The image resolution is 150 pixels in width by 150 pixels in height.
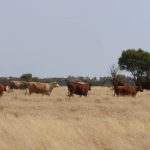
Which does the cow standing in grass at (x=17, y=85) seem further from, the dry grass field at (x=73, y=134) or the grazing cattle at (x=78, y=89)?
the dry grass field at (x=73, y=134)

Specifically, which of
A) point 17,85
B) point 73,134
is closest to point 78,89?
point 17,85

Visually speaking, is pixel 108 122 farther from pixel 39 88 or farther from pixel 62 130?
pixel 39 88

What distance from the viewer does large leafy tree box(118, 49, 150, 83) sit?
85875 millimetres

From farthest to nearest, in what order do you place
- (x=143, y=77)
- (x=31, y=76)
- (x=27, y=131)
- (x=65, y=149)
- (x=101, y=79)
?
(x=101, y=79) → (x=31, y=76) → (x=143, y=77) → (x=27, y=131) → (x=65, y=149)

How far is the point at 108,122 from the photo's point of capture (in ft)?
48.1

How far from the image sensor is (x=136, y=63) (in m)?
85.9

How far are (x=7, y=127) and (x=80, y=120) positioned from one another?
304 centimetres

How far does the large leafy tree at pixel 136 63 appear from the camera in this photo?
282 feet

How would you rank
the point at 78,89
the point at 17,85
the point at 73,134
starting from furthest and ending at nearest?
the point at 17,85 → the point at 78,89 → the point at 73,134

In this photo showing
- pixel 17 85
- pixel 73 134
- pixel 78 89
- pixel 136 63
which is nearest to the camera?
pixel 73 134

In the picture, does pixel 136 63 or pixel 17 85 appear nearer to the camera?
pixel 17 85

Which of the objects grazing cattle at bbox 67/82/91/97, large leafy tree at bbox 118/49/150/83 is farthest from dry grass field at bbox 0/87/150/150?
large leafy tree at bbox 118/49/150/83

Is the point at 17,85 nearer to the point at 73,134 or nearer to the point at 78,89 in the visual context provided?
the point at 78,89

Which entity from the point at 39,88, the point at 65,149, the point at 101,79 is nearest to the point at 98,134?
the point at 65,149
